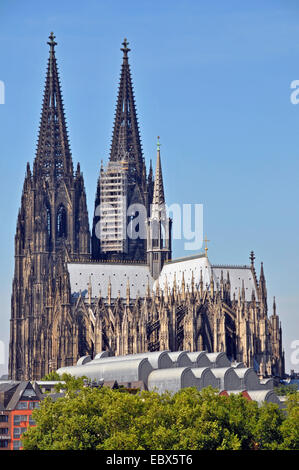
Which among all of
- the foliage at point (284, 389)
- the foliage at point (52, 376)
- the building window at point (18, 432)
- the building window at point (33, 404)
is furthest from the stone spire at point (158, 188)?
the building window at point (18, 432)

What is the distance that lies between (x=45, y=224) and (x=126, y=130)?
18.4m

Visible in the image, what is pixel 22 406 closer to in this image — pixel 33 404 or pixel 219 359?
pixel 33 404

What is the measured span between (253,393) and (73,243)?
59.5 m

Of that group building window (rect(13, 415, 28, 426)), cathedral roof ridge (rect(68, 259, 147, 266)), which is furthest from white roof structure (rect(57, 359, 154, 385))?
cathedral roof ridge (rect(68, 259, 147, 266))

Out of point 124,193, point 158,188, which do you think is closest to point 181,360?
point 158,188

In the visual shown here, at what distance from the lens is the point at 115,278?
17450 centimetres

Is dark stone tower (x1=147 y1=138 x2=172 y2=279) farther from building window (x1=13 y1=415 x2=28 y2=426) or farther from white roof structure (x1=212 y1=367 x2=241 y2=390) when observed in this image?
building window (x1=13 y1=415 x2=28 y2=426)

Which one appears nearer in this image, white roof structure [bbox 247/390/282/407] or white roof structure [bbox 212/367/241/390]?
white roof structure [bbox 247/390/282/407]

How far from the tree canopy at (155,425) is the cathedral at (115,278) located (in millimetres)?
45663

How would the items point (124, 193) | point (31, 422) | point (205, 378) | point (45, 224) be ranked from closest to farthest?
point (31, 422) → point (205, 378) → point (45, 224) → point (124, 193)

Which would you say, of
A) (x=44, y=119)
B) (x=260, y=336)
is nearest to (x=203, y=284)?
(x=260, y=336)

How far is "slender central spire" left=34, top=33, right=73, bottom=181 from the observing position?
627ft

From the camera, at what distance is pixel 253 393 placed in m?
134

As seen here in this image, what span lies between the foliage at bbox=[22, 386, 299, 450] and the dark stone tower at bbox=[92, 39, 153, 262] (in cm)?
8257
